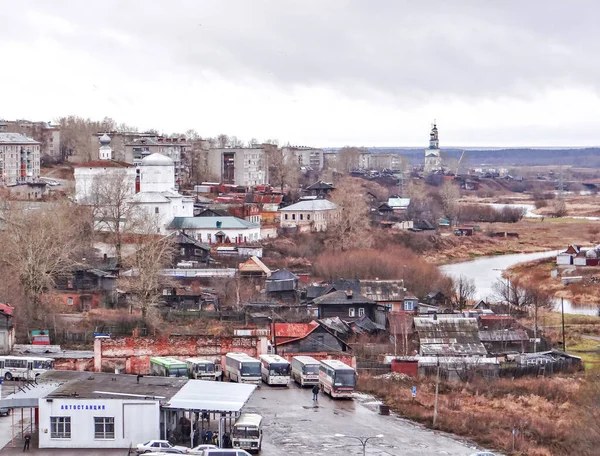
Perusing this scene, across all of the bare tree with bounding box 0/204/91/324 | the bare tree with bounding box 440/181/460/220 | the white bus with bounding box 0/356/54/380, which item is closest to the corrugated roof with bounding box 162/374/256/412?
the white bus with bounding box 0/356/54/380

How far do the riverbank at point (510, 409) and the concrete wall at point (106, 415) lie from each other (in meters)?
5.65

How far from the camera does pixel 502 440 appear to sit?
18984 millimetres

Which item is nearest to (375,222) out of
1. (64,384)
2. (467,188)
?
(64,384)

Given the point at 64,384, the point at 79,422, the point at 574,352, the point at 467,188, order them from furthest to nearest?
the point at 467,188 → the point at 574,352 → the point at 64,384 → the point at 79,422

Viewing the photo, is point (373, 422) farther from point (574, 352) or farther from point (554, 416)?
point (574, 352)

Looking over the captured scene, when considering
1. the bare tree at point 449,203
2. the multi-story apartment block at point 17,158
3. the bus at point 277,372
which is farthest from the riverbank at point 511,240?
the bus at point 277,372

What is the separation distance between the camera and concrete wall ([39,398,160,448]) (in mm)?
16891

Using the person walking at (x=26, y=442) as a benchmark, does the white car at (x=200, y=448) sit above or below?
above

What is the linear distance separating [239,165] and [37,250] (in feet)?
150

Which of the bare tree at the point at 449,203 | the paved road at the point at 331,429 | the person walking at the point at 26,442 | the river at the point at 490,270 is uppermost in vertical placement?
the bare tree at the point at 449,203

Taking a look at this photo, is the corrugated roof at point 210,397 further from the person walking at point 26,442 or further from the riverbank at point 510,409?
the riverbank at point 510,409

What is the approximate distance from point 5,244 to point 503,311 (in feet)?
50.7

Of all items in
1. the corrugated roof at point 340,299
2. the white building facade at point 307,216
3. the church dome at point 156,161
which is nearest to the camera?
the corrugated roof at point 340,299

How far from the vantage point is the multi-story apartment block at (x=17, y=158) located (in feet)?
220
